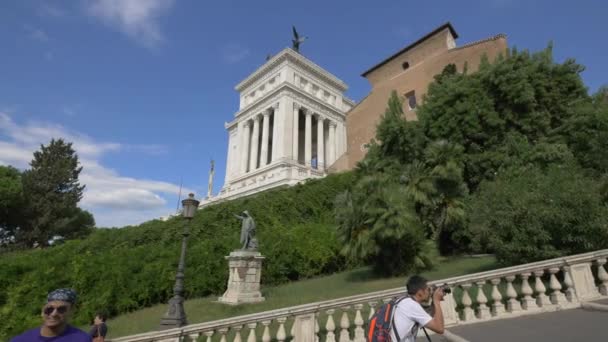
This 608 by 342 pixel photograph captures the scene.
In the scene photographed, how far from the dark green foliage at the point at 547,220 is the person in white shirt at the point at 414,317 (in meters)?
6.60

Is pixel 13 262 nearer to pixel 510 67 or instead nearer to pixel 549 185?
pixel 549 185

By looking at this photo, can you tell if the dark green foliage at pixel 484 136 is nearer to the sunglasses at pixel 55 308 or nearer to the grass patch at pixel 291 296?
the grass patch at pixel 291 296

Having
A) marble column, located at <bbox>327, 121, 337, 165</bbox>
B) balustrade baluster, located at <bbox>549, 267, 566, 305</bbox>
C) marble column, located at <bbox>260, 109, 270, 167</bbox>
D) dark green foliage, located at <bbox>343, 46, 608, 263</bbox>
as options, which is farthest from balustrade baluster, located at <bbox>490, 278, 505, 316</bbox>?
marble column, located at <bbox>327, 121, 337, 165</bbox>

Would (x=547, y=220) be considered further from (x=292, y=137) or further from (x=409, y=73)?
(x=292, y=137)

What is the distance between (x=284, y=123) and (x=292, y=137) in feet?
6.47

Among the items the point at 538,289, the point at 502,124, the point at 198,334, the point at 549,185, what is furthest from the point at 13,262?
the point at 502,124

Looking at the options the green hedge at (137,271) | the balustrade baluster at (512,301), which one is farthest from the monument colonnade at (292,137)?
the balustrade baluster at (512,301)

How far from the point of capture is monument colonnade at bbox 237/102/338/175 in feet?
134

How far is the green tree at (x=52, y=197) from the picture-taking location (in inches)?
1399

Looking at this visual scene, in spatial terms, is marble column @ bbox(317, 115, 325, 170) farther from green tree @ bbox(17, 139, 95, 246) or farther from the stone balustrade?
the stone balustrade

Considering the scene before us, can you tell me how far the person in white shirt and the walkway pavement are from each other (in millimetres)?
2988

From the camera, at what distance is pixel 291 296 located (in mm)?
10828

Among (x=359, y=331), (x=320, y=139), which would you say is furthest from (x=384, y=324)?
(x=320, y=139)

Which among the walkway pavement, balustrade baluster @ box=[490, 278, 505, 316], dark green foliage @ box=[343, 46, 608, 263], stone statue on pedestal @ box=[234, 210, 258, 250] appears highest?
dark green foliage @ box=[343, 46, 608, 263]
